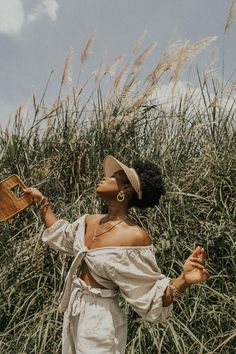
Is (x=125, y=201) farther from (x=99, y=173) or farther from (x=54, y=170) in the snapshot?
(x=54, y=170)

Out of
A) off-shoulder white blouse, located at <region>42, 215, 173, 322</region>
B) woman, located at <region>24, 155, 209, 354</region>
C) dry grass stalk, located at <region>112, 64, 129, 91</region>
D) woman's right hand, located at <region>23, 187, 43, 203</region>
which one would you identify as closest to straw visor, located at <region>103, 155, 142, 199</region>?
woman, located at <region>24, 155, 209, 354</region>

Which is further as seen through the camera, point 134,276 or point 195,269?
point 134,276

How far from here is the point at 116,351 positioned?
86.4 inches

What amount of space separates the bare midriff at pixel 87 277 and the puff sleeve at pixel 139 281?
0.31 ft

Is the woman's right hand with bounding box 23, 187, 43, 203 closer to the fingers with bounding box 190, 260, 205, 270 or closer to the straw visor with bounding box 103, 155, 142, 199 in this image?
the straw visor with bounding box 103, 155, 142, 199

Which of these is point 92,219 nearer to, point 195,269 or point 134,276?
point 134,276

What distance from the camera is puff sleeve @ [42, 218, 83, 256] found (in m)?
2.52

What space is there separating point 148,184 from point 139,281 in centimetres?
45

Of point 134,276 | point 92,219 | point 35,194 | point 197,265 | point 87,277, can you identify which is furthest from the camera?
point 35,194

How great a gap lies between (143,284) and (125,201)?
407 millimetres

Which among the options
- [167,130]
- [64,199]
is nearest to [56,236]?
[64,199]

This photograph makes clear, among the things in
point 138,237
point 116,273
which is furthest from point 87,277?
point 138,237

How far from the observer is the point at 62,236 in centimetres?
253

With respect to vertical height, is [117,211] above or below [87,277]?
above
